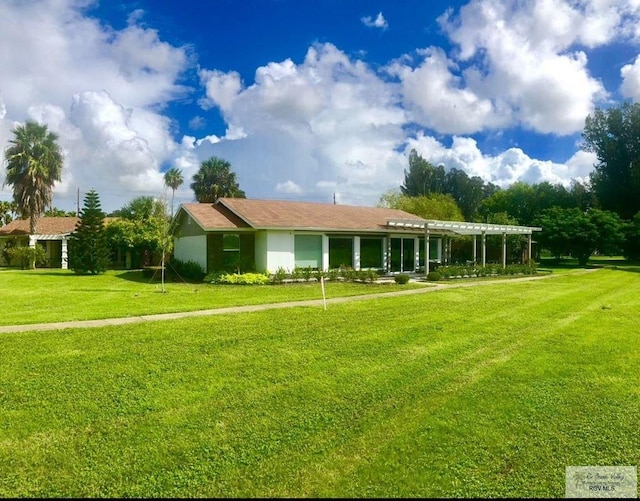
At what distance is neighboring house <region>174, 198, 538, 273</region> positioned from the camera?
21.3 metres

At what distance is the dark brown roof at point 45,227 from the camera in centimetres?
3272

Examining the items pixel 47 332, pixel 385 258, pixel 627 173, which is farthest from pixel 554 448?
pixel 627 173

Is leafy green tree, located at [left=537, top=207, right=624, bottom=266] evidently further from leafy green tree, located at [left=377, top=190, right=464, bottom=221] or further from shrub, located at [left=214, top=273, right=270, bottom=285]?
shrub, located at [left=214, top=273, right=270, bottom=285]

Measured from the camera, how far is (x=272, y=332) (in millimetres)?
8852

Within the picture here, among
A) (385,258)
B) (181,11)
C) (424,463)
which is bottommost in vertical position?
(424,463)

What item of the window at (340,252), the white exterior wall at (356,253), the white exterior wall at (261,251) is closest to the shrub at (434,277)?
the white exterior wall at (356,253)

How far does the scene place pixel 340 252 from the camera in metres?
23.5

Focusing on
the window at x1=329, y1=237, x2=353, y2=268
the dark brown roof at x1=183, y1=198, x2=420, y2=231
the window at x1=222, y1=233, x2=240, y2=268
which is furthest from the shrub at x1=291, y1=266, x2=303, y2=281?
the window at x1=222, y1=233, x2=240, y2=268

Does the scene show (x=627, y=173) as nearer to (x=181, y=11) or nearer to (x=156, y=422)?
(x=181, y=11)

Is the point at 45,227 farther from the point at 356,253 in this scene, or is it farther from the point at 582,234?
the point at 582,234

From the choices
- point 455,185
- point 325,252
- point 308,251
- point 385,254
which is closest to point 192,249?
point 308,251

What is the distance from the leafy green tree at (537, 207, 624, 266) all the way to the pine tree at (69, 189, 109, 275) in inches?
1348

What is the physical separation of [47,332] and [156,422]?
203 inches

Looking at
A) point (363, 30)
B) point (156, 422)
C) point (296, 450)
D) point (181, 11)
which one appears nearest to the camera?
point (296, 450)
